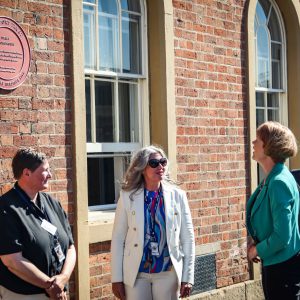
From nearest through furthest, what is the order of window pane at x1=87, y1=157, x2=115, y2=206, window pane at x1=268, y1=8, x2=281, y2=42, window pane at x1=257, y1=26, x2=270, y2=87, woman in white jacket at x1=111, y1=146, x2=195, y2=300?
woman in white jacket at x1=111, y1=146, x2=195, y2=300 → window pane at x1=87, y1=157, x2=115, y2=206 → window pane at x1=257, y1=26, x2=270, y2=87 → window pane at x1=268, y1=8, x2=281, y2=42

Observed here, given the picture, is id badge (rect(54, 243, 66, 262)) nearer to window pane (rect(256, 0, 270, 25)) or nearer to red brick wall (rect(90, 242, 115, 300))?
red brick wall (rect(90, 242, 115, 300))

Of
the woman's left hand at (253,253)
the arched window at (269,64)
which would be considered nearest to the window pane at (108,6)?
Result: the arched window at (269,64)

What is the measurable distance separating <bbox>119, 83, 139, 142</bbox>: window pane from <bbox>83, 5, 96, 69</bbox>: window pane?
0.52 m

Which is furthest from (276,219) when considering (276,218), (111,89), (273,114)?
(273,114)

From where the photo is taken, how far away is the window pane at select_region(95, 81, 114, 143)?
283 inches

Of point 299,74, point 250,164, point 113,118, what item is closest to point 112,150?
point 113,118

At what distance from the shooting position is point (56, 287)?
16.0 ft

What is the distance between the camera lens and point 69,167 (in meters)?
6.46

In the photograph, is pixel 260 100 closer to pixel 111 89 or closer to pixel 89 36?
pixel 111 89

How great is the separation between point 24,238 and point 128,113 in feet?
9.84

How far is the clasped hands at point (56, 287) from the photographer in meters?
4.85

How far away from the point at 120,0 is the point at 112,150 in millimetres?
1516

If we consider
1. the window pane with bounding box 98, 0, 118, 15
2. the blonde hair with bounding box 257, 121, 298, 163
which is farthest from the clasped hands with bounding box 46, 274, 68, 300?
the window pane with bounding box 98, 0, 118, 15

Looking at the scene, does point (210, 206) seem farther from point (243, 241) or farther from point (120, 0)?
point (120, 0)
